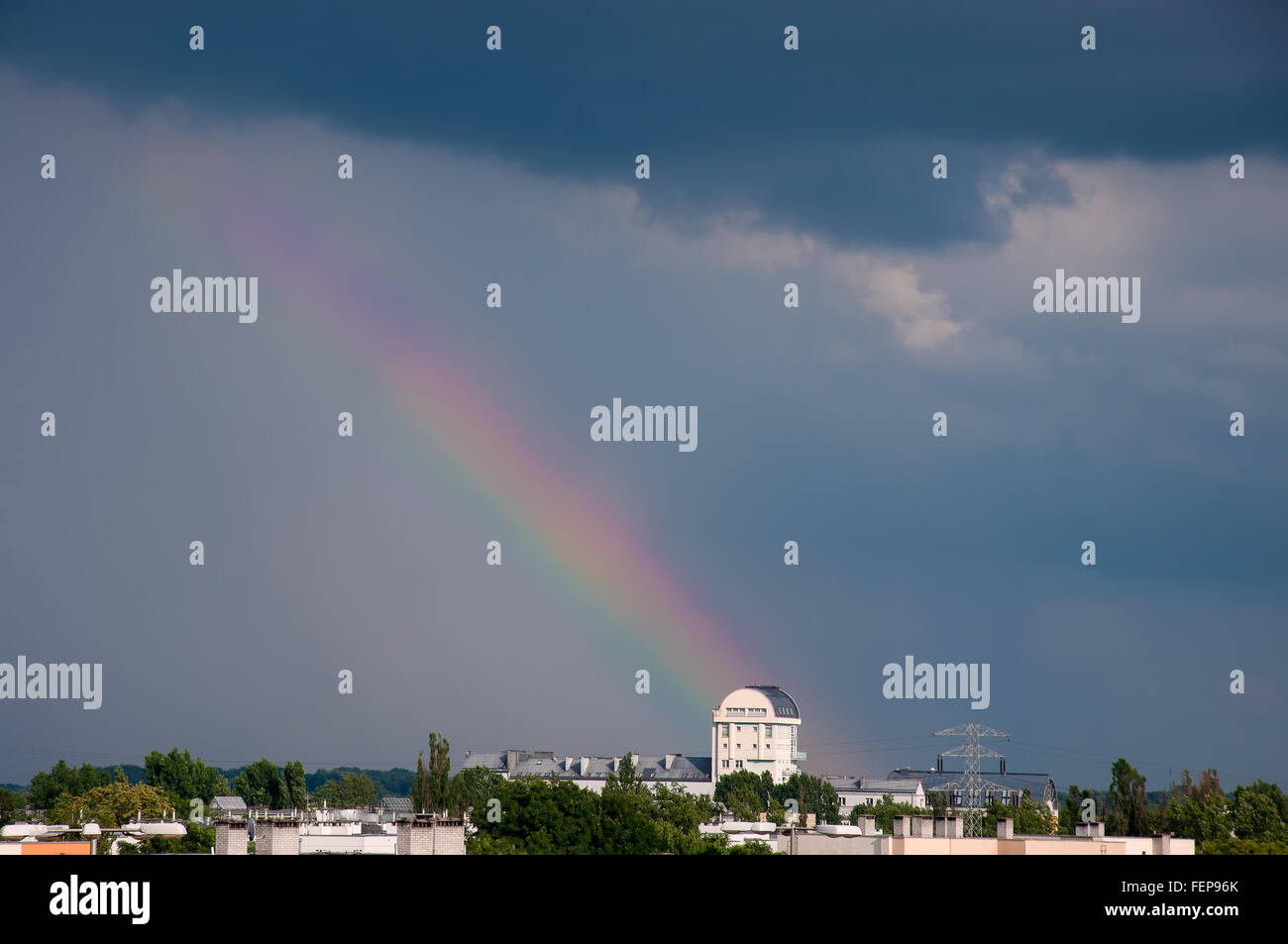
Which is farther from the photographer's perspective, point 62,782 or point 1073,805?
point 62,782

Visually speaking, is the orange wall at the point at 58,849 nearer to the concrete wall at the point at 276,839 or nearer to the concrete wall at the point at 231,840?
the concrete wall at the point at 276,839

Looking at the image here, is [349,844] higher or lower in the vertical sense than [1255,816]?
higher

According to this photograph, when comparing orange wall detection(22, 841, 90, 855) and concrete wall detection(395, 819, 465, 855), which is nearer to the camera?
orange wall detection(22, 841, 90, 855)

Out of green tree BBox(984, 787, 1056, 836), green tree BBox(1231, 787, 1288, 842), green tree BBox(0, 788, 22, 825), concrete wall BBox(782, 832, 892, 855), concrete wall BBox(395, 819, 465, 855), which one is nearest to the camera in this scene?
concrete wall BBox(782, 832, 892, 855)

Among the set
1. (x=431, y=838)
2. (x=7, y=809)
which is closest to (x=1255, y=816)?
(x=431, y=838)

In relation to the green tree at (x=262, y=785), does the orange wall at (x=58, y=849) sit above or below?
above

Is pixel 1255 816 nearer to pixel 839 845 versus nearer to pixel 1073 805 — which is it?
pixel 1073 805

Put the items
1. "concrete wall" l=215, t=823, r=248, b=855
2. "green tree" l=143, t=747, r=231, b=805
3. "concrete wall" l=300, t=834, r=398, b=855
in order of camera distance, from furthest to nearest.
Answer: "green tree" l=143, t=747, r=231, b=805 < "concrete wall" l=300, t=834, r=398, b=855 < "concrete wall" l=215, t=823, r=248, b=855

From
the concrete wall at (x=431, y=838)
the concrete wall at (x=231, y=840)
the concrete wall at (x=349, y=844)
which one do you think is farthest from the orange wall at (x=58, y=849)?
the concrete wall at (x=349, y=844)

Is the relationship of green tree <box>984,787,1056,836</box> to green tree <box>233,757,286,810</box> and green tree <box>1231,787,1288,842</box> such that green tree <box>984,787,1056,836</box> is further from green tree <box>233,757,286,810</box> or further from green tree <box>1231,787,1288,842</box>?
green tree <box>233,757,286,810</box>

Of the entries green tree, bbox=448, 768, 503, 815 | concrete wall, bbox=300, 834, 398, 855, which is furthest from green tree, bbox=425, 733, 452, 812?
concrete wall, bbox=300, 834, 398, 855

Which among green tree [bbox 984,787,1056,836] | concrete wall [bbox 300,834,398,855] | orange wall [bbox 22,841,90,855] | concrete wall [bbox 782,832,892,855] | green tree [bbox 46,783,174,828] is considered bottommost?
green tree [bbox 984,787,1056,836]
